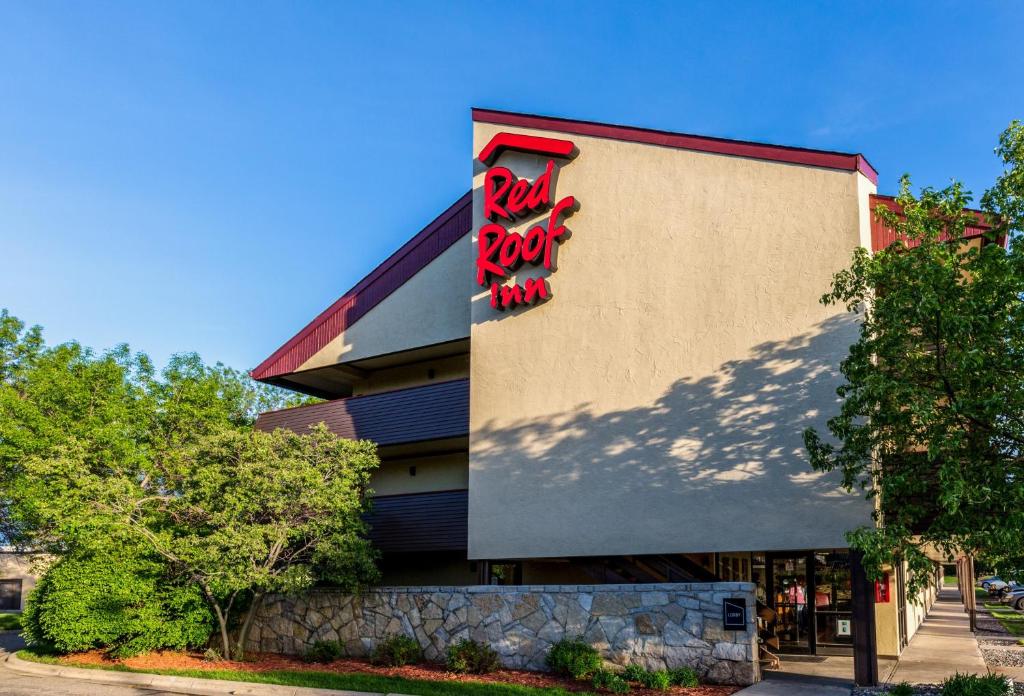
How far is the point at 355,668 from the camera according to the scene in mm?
20344

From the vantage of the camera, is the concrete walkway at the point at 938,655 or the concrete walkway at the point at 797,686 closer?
the concrete walkway at the point at 797,686

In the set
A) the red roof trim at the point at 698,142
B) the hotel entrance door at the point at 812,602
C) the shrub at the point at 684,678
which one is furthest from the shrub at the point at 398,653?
the red roof trim at the point at 698,142

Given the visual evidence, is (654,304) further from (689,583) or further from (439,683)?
(439,683)

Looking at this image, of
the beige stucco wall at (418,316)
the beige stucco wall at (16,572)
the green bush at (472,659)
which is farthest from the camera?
the beige stucco wall at (16,572)

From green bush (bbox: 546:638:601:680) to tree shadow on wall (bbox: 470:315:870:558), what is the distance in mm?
2325

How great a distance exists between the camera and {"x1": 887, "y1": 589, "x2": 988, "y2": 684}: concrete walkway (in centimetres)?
1831

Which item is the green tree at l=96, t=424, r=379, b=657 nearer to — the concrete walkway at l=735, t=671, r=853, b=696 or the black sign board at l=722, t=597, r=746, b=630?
the black sign board at l=722, t=597, r=746, b=630

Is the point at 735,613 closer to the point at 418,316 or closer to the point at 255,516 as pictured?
the point at 255,516

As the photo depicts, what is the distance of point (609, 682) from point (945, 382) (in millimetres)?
8337

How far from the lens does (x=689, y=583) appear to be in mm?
18125

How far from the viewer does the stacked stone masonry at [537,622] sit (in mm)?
17641

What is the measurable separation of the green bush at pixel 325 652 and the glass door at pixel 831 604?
11890mm

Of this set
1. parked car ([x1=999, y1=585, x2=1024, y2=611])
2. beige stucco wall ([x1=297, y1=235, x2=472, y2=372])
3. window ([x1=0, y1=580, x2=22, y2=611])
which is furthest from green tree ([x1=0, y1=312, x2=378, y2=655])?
parked car ([x1=999, y1=585, x2=1024, y2=611])

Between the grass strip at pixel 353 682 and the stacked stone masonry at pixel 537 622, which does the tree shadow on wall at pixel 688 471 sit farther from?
the grass strip at pixel 353 682
